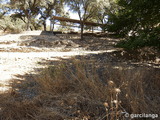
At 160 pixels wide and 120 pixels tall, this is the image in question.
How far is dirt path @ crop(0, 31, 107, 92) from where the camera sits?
3979mm

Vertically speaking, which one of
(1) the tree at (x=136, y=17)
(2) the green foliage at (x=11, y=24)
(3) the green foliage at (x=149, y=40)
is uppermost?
(2) the green foliage at (x=11, y=24)

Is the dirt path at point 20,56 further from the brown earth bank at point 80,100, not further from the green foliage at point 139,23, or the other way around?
the green foliage at point 139,23

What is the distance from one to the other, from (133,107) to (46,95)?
151 centimetres

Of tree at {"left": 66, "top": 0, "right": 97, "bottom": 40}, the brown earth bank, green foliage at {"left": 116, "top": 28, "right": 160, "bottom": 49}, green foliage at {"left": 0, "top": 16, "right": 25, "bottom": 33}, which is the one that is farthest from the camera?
green foliage at {"left": 0, "top": 16, "right": 25, "bottom": 33}

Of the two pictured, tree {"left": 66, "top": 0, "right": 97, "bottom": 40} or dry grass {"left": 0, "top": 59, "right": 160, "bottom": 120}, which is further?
tree {"left": 66, "top": 0, "right": 97, "bottom": 40}

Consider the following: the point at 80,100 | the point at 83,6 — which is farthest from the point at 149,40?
the point at 83,6

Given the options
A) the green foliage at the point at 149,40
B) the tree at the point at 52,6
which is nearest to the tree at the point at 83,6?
the tree at the point at 52,6

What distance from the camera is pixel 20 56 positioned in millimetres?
6926

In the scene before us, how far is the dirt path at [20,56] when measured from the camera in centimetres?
398

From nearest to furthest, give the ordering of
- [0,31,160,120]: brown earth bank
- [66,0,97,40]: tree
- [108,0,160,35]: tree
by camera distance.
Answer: [0,31,160,120]: brown earth bank < [108,0,160,35]: tree < [66,0,97,40]: tree

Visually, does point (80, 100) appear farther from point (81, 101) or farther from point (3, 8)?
point (3, 8)

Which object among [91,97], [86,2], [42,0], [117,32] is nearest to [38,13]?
[42,0]

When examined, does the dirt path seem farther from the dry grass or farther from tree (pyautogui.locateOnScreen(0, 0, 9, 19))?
tree (pyautogui.locateOnScreen(0, 0, 9, 19))

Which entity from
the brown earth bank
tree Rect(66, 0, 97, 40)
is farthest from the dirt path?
tree Rect(66, 0, 97, 40)
